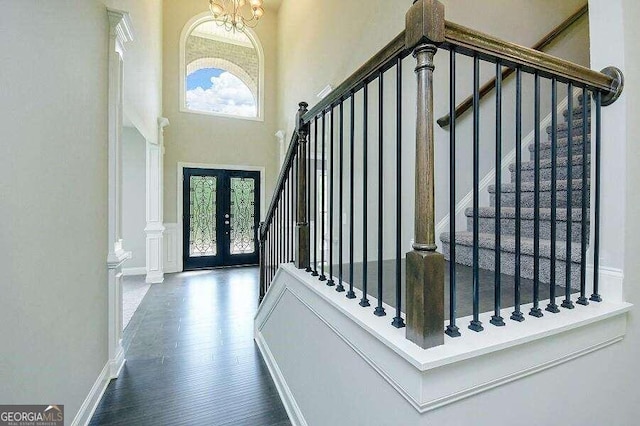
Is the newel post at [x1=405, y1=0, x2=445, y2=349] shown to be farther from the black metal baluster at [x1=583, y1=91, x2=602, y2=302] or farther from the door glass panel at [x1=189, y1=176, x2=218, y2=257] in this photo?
the door glass panel at [x1=189, y1=176, x2=218, y2=257]

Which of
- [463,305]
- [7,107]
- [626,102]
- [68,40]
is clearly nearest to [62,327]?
[7,107]

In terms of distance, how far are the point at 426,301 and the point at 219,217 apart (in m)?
5.67

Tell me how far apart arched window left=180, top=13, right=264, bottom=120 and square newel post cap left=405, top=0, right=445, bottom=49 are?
5863mm

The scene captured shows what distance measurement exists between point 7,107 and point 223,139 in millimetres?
5128

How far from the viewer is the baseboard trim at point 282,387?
1.67 meters

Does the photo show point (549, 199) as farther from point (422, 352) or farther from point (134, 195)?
point (134, 195)

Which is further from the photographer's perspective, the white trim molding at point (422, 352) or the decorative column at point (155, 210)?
the decorative column at point (155, 210)

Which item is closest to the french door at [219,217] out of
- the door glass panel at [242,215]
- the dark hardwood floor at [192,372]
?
the door glass panel at [242,215]

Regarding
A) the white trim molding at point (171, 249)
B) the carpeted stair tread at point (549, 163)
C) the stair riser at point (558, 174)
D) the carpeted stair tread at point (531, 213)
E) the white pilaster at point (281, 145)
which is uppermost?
the white pilaster at point (281, 145)

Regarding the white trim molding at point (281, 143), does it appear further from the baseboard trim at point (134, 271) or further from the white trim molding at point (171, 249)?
the baseboard trim at point (134, 271)

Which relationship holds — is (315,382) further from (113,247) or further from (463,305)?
(113,247)

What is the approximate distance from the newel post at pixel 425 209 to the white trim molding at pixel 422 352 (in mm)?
63

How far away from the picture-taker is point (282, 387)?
1.95m

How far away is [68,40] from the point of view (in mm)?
1577
